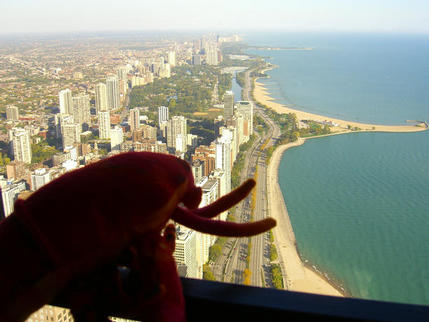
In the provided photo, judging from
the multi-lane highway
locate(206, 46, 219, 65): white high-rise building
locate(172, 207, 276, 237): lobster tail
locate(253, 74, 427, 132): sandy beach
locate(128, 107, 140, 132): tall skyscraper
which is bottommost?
the multi-lane highway

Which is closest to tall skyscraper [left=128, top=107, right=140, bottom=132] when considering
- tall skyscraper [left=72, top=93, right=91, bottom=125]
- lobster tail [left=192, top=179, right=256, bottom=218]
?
tall skyscraper [left=72, top=93, right=91, bottom=125]

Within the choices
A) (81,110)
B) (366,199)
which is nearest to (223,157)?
(366,199)

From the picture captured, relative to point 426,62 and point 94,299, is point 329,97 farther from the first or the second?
point 94,299

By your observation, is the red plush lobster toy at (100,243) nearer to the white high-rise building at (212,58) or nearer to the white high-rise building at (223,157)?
the white high-rise building at (223,157)

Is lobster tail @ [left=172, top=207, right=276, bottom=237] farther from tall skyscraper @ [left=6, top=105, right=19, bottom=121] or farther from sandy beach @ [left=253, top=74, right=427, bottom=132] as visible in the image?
tall skyscraper @ [left=6, top=105, right=19, bottom=121]

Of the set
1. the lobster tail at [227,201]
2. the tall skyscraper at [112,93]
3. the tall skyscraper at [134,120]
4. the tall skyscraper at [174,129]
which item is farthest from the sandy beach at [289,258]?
the tall skyscraper at [112,93]

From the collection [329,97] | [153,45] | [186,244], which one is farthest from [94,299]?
[153,45]
